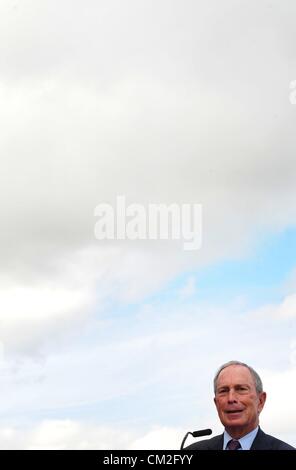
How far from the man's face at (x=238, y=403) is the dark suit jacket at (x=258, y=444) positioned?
523 millimetres

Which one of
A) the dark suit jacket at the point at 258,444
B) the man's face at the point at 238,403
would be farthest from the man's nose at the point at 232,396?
the dark suit jacket at the point at 258,444

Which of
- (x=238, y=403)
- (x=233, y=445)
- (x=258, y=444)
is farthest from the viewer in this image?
(x=233, y=445)

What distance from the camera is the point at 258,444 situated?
24578 millimetres

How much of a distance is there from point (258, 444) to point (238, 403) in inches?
75.7

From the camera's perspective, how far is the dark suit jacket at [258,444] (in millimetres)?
24391

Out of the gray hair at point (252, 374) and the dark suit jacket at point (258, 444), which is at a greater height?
the gray hair at point (252, 374)

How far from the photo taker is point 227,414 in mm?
24828

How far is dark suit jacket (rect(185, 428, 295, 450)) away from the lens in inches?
960

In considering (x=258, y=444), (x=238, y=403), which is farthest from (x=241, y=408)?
(x=258, y=444)

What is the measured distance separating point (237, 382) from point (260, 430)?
7.43ft

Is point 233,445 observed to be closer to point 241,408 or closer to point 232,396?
point 241,408

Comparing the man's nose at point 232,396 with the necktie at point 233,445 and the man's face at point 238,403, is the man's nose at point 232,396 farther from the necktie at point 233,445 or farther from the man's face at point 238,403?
the necktie at point 233,445
